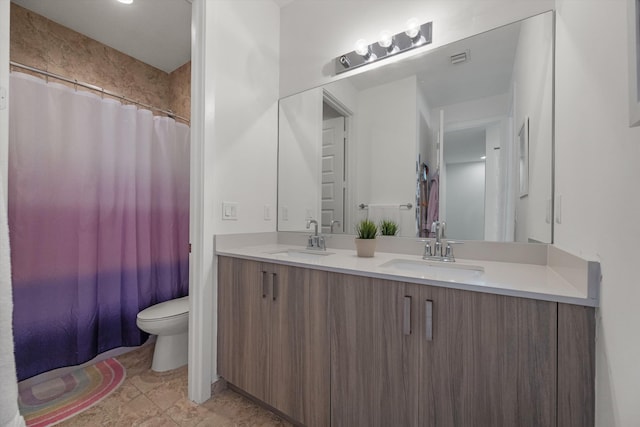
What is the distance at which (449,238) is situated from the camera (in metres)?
1.47

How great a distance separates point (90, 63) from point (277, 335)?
2.80 m

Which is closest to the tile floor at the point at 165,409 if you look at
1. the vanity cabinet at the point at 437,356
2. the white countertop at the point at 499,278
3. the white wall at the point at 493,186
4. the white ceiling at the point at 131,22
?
the vanity cabinet at the point at 437,356

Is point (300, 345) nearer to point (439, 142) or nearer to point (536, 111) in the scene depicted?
point (439, 142)

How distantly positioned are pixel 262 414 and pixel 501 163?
5.99ft

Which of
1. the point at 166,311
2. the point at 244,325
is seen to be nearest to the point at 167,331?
the point at 166,311

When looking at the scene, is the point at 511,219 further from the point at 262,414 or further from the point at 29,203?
the point at 29,203

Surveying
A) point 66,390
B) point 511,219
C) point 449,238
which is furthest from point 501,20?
point 66,390

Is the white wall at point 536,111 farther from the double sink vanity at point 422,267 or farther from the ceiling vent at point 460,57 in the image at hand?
the ceiling vent at point 460,57

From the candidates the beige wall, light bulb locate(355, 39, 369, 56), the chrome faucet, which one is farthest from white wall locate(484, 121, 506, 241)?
the beige wall

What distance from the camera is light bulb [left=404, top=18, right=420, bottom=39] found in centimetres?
152

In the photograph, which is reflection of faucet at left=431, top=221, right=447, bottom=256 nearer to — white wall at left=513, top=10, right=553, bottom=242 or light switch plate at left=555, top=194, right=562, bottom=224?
white wall at left=513, top=10, right=553, bottom=242

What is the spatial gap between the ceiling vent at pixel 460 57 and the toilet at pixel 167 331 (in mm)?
2247

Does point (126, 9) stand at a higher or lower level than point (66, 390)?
higher

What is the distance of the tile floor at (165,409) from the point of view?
52.7 inches
